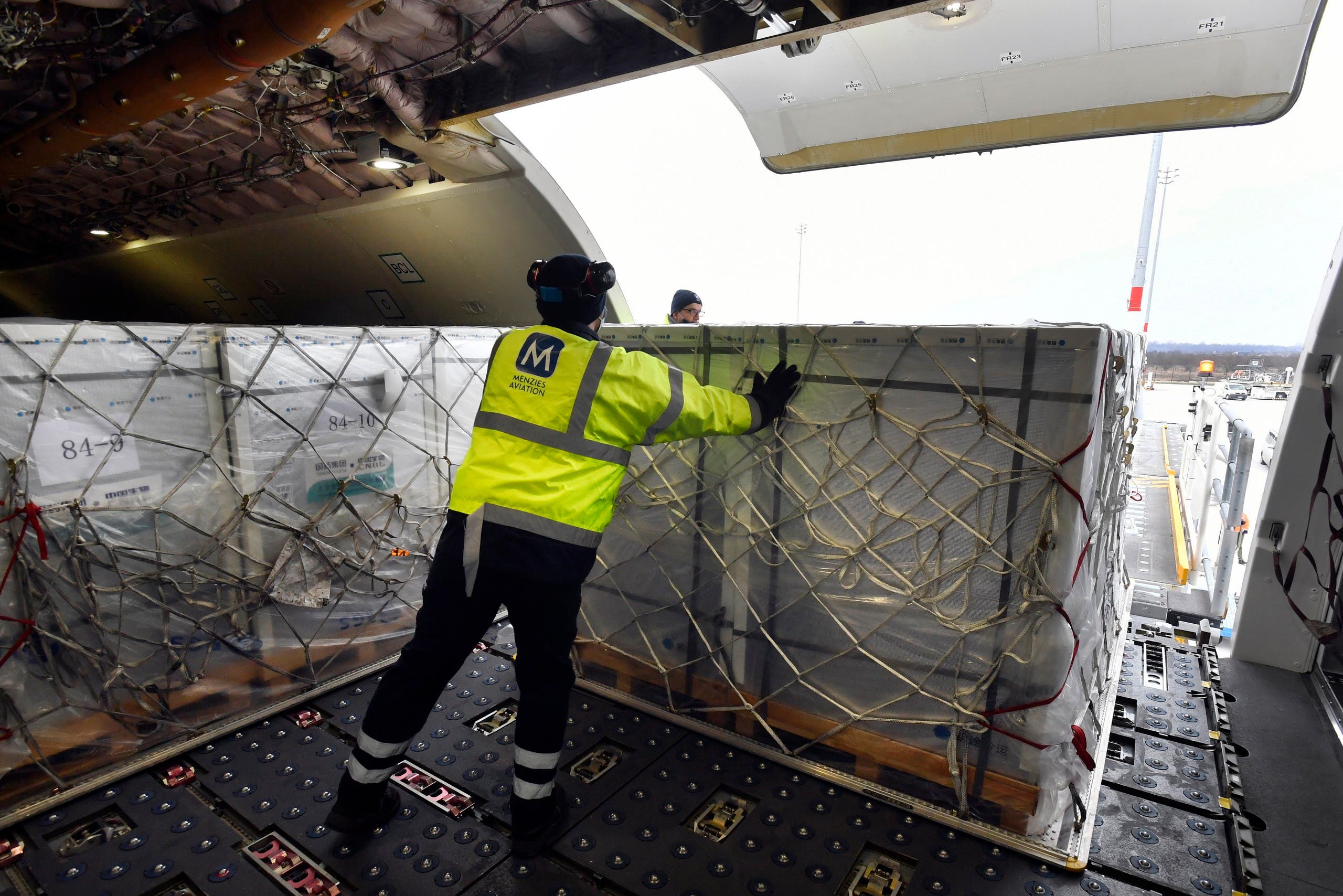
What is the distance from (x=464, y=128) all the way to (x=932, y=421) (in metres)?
3.02

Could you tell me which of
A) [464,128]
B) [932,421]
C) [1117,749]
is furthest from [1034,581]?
[464,128]

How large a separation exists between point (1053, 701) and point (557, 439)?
5.19 ft

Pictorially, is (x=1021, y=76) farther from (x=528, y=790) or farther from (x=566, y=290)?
(x=528, y=790)

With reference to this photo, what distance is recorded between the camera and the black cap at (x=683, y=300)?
447cm

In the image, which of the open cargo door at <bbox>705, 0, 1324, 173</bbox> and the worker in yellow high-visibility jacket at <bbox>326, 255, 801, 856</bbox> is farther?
the open cargo door at <bbox>705, 0, 1324, 173</bbox>

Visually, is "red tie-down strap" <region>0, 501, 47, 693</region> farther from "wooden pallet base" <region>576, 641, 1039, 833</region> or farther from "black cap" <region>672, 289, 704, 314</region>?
"black cap" <region>672, 289, 704, 314</region>

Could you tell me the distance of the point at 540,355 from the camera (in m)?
2.11

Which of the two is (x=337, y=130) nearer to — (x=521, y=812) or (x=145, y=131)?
(x=145, y=131)

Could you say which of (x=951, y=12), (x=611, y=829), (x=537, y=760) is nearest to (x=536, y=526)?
(x=537, y=760)

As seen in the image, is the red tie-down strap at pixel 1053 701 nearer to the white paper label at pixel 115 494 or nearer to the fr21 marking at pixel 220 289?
the white paper label at pixel 115 494

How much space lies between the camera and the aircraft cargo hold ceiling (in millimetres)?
2283

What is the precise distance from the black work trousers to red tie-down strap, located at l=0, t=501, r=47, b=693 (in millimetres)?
1079

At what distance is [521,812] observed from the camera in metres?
2.02

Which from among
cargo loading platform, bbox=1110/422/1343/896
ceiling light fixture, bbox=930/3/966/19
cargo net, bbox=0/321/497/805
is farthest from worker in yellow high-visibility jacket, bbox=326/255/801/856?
cargo loading platform, bbox=1110/422/1343/896
